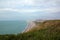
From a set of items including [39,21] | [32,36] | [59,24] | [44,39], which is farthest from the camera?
[39,21]

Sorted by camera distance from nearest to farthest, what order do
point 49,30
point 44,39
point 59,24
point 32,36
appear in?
point 44,39 → point 32,36 → point 49,30 → point 59,24

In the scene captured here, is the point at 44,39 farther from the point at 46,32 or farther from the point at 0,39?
the point at 0,39

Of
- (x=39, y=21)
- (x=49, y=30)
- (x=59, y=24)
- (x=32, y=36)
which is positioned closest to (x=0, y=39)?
(x=32, y=36)

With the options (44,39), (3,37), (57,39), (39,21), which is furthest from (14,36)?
(39,21)

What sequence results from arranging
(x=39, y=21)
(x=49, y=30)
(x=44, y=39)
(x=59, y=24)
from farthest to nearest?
1. (x=39, y=21)
2. (x=59, y=24)
3. (x=49, y=30)
4. (x=44, y=39)

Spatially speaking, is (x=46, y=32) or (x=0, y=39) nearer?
(x=0, y=39)

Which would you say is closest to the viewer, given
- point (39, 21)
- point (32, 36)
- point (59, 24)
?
point (32, 36)

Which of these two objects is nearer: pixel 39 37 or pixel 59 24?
pixel 39 37

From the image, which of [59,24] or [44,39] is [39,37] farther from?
[59,24]

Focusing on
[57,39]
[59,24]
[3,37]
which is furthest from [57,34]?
[3,37]
